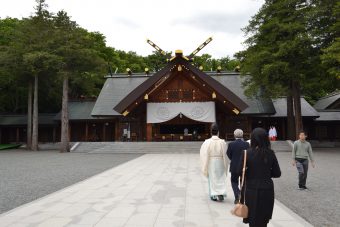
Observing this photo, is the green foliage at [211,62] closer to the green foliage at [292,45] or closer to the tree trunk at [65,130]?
the green foliage at [292,45]

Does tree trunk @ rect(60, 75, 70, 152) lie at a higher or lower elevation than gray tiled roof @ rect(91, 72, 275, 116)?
lower

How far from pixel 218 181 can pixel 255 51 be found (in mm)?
17871

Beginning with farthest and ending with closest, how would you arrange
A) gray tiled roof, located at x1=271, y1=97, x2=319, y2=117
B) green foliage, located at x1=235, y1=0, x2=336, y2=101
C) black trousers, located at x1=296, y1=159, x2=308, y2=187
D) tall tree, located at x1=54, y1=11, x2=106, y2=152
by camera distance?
gray tiled roof, located at x1=271, y1=97, x2=319, y2=117
tall tree, located at x1=54, y1=11, x2=106, y2=152
green foliage, located at x1=235, y1=0, x2=336, y2=101
black trousers, located at x1=296, y1=159, x2=308, y2=187

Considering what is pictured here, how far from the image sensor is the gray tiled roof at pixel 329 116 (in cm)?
2779

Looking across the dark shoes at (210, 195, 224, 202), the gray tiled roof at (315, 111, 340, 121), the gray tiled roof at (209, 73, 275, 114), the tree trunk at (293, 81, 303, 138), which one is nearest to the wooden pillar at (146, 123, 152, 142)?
the gray tiled roof at (209, 73, 275, 114)

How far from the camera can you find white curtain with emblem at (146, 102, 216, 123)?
2400 centimetres

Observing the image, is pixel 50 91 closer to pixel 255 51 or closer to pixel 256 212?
pixel 255 51

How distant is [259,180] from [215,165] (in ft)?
10.5

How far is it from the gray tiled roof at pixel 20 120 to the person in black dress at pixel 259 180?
95.6 ft

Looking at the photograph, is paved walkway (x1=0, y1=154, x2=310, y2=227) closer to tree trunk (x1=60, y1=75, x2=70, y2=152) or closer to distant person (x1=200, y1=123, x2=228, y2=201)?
distant person (x1=200, y1=123, x2=228, y2=201)

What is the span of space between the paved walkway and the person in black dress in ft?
5.21

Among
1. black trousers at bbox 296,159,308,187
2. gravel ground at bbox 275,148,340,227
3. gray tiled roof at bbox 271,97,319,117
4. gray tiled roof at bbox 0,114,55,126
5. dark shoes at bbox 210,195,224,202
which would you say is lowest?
gravel ground at bbox 275,148,340,227

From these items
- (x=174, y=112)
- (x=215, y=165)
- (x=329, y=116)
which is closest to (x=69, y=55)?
(x=174, y=112)

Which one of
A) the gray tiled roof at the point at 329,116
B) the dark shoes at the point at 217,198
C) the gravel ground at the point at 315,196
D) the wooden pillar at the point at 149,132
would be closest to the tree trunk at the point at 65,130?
the wooden pillar at the point at 149,132
